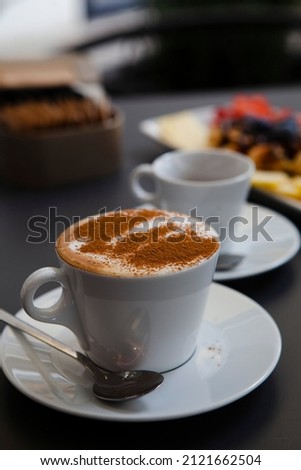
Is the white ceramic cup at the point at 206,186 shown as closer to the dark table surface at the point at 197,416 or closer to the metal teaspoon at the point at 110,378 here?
the dark table surface at the point at 197,416

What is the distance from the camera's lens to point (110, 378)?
604 mm

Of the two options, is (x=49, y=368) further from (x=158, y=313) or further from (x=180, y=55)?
(x=180, y=55)

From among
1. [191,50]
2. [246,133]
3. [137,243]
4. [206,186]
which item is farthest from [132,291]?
[191,50]

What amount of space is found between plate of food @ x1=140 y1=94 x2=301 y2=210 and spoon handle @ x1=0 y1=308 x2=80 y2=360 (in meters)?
0.53

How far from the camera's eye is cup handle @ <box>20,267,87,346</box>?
0.61 m

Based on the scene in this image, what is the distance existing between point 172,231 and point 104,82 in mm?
1659

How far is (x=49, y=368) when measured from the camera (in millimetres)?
621

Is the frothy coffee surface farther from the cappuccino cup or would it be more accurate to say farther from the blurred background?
the blurred background

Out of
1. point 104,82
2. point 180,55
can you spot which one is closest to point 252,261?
point 104,82

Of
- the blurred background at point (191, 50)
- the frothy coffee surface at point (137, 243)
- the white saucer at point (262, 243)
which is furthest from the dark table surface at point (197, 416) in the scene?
the blurred background at point (191, 50)

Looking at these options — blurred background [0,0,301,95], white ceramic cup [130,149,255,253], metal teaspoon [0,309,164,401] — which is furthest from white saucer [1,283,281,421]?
blurred background [0,0,301,95]

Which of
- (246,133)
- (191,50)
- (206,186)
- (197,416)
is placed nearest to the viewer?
(197,416)

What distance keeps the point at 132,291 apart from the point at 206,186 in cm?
30

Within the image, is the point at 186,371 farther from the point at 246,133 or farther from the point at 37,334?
the point at 246,133
